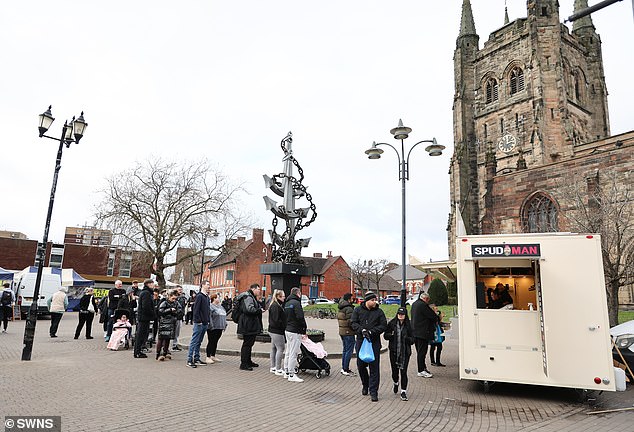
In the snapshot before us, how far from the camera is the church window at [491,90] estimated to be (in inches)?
1978

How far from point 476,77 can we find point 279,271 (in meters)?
47.5

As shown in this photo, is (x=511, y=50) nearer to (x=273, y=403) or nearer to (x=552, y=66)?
(x=552, y=66)

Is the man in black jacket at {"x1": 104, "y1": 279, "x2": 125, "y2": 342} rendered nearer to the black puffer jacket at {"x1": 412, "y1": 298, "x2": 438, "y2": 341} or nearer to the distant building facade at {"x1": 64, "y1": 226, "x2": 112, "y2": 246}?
the black puffer jacket at {"x1": 412, "y1": 298, "x2": 438, "y2": 341}

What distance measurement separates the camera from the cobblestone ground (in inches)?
228

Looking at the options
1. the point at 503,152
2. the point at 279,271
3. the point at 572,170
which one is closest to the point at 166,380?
the point at 279,271

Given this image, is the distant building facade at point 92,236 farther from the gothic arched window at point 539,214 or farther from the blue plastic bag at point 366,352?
the gothic arched window at point 539,214

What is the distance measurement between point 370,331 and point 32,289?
962 inches

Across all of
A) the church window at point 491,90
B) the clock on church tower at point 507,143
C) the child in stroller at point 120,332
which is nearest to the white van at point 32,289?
the child in stroller at point 120,332

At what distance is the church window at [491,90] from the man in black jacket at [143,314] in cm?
4884

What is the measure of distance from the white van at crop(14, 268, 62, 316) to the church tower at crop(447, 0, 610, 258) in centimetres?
3571

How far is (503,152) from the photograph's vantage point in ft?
155

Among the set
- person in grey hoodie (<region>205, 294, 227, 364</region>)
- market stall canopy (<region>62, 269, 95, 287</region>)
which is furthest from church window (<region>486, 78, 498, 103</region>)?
person in grey hoodie (<region>205, 294, 227, 364</region>)

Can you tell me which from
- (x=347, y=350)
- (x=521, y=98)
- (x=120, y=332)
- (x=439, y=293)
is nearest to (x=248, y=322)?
(x=347, y=350)

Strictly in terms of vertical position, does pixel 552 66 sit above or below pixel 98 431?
above
